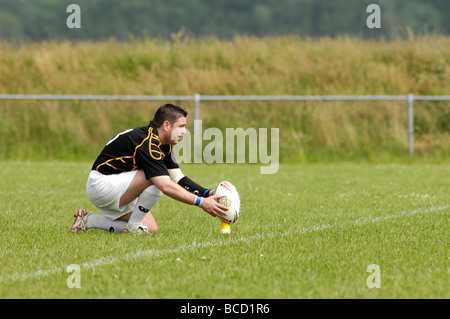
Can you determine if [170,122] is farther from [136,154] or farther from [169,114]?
[136,154]

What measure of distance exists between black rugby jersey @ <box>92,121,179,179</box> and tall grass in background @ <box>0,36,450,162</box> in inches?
427

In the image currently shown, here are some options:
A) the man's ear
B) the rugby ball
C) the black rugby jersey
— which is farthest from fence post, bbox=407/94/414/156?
the man's ear

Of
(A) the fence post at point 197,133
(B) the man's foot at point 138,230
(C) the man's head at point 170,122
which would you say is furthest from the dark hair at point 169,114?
(A) the fence post at point 197,133

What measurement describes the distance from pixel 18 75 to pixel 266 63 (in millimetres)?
7766

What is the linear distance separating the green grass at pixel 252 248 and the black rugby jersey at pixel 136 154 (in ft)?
2.27

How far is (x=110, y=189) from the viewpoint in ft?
23.2

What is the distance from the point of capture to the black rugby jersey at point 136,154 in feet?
22.1

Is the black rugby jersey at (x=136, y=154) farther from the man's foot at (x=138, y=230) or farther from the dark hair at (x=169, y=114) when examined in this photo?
the man's foot at (x=138, y=230)

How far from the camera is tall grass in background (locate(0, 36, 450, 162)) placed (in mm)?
18438

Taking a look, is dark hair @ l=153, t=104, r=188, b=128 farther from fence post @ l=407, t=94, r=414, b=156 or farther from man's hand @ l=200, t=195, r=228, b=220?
fence post @ l=407, t=94, r=414, b=156

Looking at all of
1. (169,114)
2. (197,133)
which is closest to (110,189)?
(169,114)
